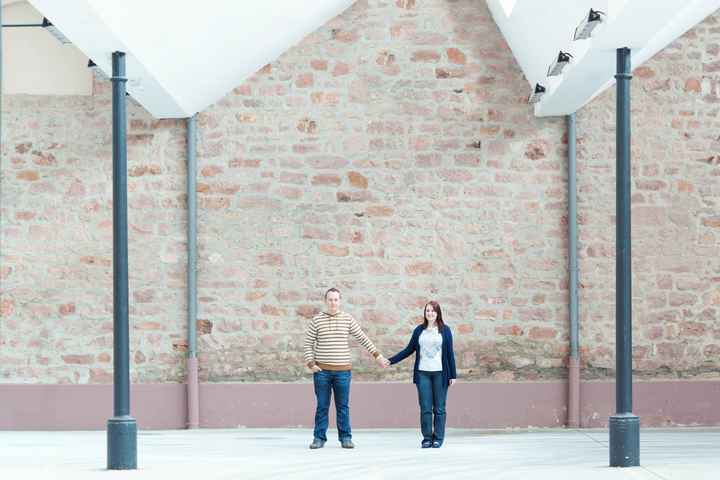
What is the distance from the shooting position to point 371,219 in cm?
1209

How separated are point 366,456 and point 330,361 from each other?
33.7 inches

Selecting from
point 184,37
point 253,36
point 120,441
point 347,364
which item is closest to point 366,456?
point 347,364

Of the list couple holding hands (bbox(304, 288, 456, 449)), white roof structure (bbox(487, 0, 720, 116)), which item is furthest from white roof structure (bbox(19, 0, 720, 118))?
couple holding hands (bbox(304, 288, 456, 449))

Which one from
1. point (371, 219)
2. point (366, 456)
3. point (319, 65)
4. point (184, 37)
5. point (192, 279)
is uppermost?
point (319, 65)

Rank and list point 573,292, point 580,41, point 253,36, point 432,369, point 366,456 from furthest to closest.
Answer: point 573,292 < point 253,36 < point 432,369 < point 366,456 < point 580,41

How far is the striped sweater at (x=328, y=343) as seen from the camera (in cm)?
1005

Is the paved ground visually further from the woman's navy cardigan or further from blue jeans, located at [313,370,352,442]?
the woman's navy cardigan

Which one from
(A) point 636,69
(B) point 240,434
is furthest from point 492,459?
(A) point 636,69

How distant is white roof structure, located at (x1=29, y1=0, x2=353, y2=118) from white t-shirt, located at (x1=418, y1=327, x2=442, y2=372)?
Answer: 3.11m

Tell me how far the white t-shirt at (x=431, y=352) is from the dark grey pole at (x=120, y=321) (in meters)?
2.62

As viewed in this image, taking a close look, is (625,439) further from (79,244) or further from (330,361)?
(79,244)

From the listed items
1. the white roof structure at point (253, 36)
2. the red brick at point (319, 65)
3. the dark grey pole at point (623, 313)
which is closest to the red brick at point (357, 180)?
the red brick at point (319, 65)

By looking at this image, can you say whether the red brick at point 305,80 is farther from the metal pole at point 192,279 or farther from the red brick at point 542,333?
the red brick at point 542,333

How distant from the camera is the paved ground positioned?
855 cm
